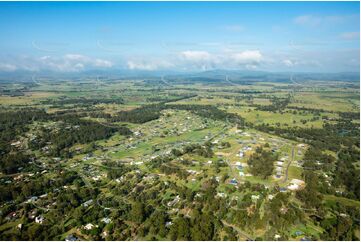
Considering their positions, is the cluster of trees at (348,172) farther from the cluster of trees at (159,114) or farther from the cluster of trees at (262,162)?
the cluster of trees at (159,114)

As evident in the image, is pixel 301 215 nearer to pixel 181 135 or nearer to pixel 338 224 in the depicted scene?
pixel 338 224

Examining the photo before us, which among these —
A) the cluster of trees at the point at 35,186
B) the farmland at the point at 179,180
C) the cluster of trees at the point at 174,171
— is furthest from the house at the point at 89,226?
the cluster of trees at the point at 174,171

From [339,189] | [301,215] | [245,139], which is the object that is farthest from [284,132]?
[301,215]

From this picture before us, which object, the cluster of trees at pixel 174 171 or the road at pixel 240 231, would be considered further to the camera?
the cluster of trees at pixel 174 171

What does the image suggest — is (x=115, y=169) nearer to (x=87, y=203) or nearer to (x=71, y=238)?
(x=87, y=203)

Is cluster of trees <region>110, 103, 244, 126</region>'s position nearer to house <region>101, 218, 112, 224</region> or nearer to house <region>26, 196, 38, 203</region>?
house <region>26, 196, 38, 203</region>

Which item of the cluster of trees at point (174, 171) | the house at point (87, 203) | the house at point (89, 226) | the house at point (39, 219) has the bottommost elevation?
the house at point (39, 219)

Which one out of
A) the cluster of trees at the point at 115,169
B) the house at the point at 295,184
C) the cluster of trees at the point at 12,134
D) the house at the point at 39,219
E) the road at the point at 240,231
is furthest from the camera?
the cluster of trees at the point at 12,134

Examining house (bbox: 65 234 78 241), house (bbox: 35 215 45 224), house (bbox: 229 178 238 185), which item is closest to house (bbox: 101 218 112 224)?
house (bbox: 65 234 78 241)

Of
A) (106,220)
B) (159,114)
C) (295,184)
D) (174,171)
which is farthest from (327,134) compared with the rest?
(106,220)
